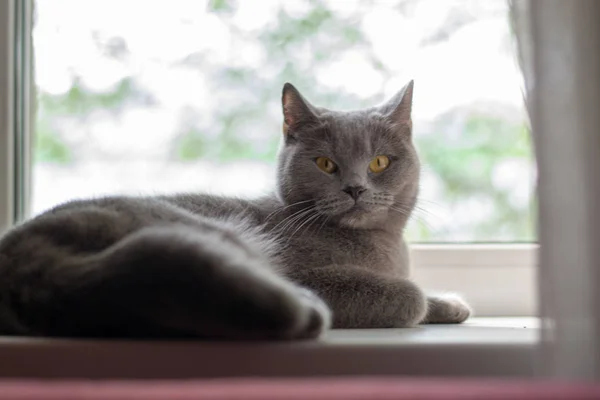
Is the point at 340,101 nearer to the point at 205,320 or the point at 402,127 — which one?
the point at 402,127

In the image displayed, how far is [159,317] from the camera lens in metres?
1.06

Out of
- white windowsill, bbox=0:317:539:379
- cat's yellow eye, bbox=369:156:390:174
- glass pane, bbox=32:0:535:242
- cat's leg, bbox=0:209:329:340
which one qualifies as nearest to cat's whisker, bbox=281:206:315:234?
cat's yellow eye, bbox=369:156:390:174

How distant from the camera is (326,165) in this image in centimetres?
166

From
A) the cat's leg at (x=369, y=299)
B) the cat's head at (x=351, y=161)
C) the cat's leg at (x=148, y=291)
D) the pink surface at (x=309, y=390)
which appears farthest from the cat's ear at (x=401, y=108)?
the pink surface at (x=309, y=390)

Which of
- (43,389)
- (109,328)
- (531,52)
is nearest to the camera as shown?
(43,389)

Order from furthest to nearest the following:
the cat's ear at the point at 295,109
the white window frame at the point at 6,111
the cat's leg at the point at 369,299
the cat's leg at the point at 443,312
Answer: the white window frame at the point at 6,111 < the cat's ear at the point at 295,109 < the cat's leg at the point at 443,312 < the cat's leg at the point at 369,299

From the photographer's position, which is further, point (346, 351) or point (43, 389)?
point (346, 351)

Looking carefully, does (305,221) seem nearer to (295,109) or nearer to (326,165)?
(326,165)

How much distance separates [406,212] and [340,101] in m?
0.45

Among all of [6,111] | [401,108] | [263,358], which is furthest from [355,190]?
[6,111]

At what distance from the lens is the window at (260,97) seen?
1.93 metres

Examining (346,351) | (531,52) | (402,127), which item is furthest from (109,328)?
(402,127)

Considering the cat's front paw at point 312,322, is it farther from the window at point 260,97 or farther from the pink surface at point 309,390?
the window at point 260,97

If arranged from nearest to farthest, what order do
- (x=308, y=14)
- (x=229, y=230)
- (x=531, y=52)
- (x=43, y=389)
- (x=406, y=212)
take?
(x=43, y=389), (x=531, y=52), (x=229, y=230), (x=406, y=212), (x=308, y=14)
